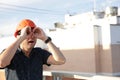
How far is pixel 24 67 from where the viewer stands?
3842 millimetres

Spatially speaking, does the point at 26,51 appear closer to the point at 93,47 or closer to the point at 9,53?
the point at 9,53

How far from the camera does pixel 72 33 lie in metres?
A: 24.8

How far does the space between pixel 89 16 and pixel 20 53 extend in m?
29.2

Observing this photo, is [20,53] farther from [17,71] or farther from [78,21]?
[78,21]

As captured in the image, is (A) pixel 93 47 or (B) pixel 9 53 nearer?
(B) pixel 9 53

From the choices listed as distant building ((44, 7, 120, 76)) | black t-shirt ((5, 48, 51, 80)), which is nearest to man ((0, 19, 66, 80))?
black t-shirt ((5, 48, 51, 80))

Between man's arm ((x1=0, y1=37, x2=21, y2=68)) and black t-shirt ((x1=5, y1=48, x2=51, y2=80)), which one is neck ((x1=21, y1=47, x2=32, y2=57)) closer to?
black t-shirt ((x1=5, y1=48, x2=51, y2=80))

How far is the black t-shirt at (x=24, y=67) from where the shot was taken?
12.5 ft

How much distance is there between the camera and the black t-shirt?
12.5ft

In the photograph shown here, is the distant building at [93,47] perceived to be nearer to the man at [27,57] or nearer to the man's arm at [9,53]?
the man at [27,57]

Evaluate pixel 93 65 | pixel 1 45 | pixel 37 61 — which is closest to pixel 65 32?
pixel 93 65

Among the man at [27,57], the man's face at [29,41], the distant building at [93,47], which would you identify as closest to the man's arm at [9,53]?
the man at [27,57]

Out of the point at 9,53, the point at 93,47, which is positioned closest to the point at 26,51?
the point at 9,53

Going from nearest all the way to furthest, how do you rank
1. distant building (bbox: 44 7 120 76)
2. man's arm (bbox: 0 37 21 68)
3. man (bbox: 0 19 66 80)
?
1. man's arm (bbox: 0 37 21 68)
2. man (bbox: 0 19 66 80)
3. distant building (bbox: 44 7 120 76)
